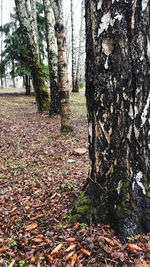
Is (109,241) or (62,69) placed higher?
(62,69)

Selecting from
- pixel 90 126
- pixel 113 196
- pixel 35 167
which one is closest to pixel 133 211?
pixel 113 196

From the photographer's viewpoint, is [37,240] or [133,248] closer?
[133,248]

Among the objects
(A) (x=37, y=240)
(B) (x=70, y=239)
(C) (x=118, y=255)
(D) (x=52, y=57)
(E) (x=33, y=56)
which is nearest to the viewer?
(C) (x=118, y=255)

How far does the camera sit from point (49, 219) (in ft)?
8.29

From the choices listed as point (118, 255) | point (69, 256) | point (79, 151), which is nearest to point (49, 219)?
point (69, 256)

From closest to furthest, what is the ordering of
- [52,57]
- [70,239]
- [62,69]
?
[70,239], [62,69], [52,57]

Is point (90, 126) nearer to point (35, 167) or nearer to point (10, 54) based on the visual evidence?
point (35, 167)

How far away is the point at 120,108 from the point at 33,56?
30.8ft

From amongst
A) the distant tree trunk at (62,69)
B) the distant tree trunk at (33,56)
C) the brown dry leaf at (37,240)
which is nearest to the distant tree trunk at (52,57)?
the distant tree trunk at (33,56)

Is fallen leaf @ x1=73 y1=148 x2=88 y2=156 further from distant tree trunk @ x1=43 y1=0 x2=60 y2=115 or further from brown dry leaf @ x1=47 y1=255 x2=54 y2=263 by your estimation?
distant tree trunk @ x1=43 y1=0 x2=60 y2=115

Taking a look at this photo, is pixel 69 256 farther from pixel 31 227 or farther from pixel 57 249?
pixel 31 227

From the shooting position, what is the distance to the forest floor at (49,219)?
1866 mm

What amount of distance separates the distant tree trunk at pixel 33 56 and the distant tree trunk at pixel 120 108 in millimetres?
8816

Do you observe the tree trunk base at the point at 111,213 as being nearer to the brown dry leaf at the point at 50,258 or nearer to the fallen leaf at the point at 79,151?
the brown dry leaf at the point at 50,258
